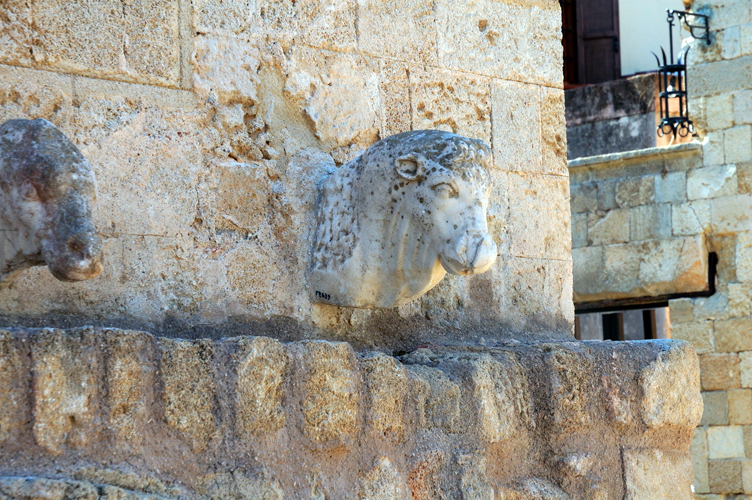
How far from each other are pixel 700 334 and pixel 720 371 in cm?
32

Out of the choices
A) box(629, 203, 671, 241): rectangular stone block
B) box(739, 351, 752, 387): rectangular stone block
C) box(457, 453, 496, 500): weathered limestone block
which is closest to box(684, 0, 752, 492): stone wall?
box(739, 351, 752, 387): rectangular stone block

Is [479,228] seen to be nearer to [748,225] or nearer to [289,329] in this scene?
[289,329]

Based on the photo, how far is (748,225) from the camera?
7.75 meters

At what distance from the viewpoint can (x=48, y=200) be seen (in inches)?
72.9

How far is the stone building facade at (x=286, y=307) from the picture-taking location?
1844mm

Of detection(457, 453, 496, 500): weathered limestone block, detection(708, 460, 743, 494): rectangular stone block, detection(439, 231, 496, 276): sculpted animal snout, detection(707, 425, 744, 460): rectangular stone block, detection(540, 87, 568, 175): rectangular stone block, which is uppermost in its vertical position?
detection(540, 87, 568, 175): rectangular stone block

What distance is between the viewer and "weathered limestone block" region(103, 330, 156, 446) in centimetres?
179

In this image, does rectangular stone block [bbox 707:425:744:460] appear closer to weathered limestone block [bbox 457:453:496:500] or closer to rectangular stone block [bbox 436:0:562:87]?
rectangular stone block [bbox 436:0:562:87]

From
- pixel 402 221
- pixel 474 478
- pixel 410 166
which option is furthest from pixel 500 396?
pixel 410 166

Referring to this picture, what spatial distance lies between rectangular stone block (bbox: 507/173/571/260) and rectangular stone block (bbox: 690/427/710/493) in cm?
500

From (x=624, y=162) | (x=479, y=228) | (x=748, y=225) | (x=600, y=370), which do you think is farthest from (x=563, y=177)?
(x=624, y=162)

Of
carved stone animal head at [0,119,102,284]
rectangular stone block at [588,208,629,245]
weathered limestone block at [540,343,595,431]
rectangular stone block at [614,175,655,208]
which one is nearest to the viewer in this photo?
carved stone animal head at [0,119,102,284]

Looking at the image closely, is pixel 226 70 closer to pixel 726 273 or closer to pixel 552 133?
pixel 552 133

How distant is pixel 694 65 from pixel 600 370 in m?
6.06
